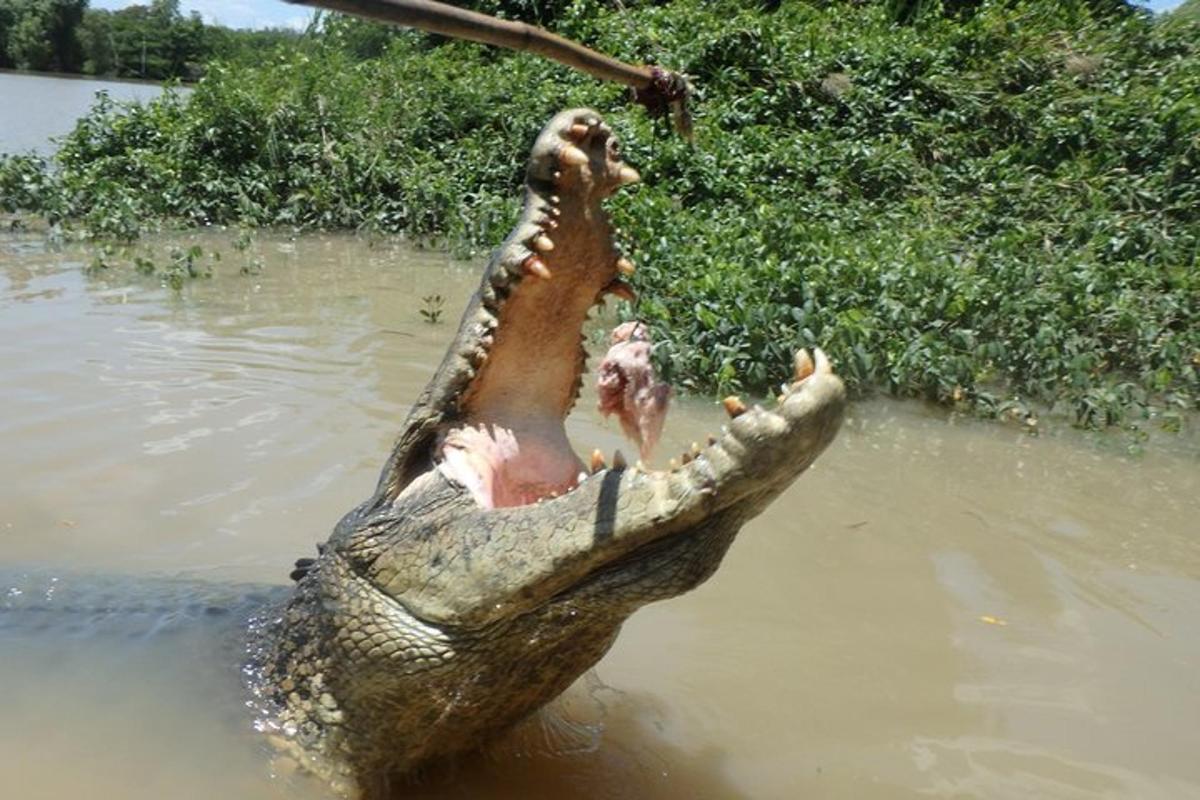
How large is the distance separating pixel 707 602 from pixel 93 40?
46.8 meters

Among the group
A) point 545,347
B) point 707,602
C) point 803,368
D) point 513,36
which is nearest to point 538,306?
point 545,347

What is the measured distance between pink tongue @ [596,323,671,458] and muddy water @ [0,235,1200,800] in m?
0.91

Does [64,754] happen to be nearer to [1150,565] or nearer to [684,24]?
[1150,565]

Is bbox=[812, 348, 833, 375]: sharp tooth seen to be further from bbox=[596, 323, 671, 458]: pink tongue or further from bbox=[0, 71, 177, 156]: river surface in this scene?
bbox=[0, 71, 177, 156]: river surface

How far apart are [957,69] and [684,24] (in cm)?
300

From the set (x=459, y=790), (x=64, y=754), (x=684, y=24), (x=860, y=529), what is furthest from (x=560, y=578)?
(x=684, y=24)

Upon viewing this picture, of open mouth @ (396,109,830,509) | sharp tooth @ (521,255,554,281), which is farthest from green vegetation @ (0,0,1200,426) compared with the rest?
sharp tooth @ (521,255,554,281)

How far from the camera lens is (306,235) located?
37.0 feet

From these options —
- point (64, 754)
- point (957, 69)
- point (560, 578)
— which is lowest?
point (64, 754)

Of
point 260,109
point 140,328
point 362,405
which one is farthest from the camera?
point 260,109

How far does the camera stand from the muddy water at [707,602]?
127 inches

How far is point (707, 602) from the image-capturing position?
427 cm

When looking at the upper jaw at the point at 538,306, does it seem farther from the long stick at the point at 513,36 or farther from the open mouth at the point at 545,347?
the long stick at the point at 513,36

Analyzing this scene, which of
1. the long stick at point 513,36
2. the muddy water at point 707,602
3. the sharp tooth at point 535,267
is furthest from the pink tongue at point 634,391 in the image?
the muddy water at point 707,602
